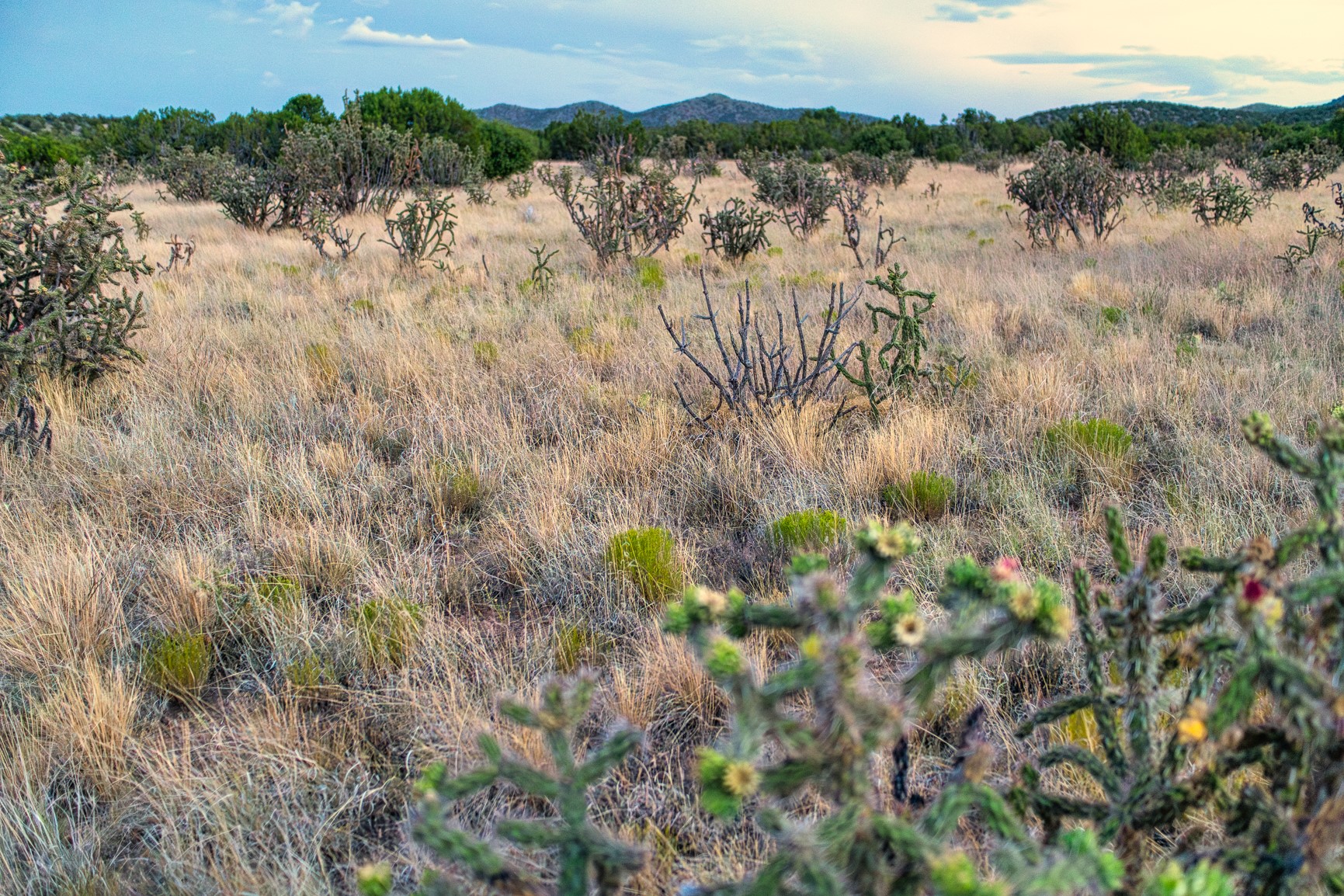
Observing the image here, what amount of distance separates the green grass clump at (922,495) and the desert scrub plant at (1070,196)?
736 cm

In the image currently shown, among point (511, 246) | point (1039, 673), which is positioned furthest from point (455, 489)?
point (511, 246)

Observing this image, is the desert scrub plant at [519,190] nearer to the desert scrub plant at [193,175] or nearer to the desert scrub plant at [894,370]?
the desert scrub plant at [193,175]

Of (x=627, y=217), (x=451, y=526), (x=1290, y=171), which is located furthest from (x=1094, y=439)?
(x=1290, y=171)

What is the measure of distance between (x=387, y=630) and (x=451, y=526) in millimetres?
802

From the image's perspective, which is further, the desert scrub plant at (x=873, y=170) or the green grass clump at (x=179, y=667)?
the desert scrub plant at (x=873, y=170)

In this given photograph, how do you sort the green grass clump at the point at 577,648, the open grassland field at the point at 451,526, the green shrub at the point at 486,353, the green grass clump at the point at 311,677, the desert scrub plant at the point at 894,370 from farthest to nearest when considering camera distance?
the green shrub at the point at 486,353, the desert scrub plant at the point at 894,370, the green grass clump at the point at 577,648, the green grass clump at the point at 311,677, the open grassland field at the point at 451,526

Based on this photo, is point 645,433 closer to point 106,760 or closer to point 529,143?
point 106,760

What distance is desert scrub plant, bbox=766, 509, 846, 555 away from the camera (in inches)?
114

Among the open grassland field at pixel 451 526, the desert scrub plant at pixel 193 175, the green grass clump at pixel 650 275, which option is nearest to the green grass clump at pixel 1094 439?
the open grassland field at pixel 451 526

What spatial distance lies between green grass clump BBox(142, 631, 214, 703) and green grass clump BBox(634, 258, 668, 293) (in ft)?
19.0

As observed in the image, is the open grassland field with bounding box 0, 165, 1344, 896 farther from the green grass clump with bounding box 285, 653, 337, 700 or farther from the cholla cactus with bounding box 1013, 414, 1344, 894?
the cholla cactus with bounding box 1013, 414, 1344, 894

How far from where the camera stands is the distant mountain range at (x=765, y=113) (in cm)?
5847

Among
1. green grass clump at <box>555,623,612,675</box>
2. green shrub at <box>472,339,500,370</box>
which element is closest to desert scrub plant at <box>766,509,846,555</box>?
green grass clump at <box>555,623,612,675</box>

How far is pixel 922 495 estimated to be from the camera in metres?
3.29
